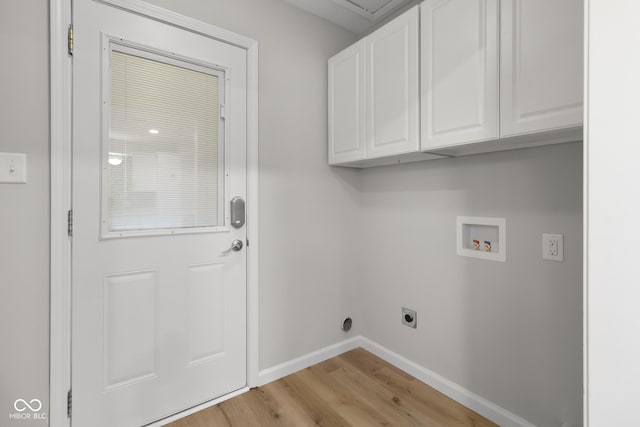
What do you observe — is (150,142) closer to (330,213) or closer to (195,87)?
(195,87)

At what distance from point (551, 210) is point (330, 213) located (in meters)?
1.33

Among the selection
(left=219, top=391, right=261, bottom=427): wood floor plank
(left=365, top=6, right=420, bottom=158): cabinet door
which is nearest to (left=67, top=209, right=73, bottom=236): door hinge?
(left=219, top=391, right=261, bottom=427): wood floor plank

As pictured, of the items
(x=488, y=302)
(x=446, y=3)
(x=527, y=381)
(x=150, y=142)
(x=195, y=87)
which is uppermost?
(x=446, y=3)

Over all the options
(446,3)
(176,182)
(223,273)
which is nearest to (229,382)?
(223,273)

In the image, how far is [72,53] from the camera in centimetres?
138

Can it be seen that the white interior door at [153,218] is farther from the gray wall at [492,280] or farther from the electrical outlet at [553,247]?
the electrical outlet at [553,247]

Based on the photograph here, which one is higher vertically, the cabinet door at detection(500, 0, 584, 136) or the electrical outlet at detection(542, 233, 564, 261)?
the cabinet door at detection(500, 0, 584, 136)

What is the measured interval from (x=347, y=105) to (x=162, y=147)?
120 centimetres

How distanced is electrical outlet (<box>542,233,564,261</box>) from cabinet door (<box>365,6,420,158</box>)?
0.76 metres

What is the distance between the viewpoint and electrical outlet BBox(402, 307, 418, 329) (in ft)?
6.70

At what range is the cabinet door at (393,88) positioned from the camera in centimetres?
166
